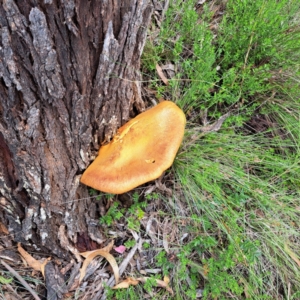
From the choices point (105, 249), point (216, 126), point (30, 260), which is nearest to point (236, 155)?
point (216, 126)

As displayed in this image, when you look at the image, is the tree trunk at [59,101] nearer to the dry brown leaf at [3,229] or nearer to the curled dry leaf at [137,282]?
the dry brown leaf at [3,229]

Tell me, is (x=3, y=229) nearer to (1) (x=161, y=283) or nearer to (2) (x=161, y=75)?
(1) (x=161, y=283)

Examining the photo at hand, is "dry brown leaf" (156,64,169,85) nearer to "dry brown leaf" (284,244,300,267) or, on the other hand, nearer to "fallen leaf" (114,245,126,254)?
"fallen leaf" (114,245,126,254)

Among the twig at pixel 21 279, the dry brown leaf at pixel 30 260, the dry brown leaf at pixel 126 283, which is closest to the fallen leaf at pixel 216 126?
the dry brown leaf at pixel 126 283

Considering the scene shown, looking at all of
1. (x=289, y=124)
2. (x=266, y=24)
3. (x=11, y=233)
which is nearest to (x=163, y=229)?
(x=11, y=233)

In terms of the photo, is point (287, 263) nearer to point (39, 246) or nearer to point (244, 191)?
point (244, 191)

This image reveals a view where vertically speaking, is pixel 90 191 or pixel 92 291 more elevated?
pixel 90 191
